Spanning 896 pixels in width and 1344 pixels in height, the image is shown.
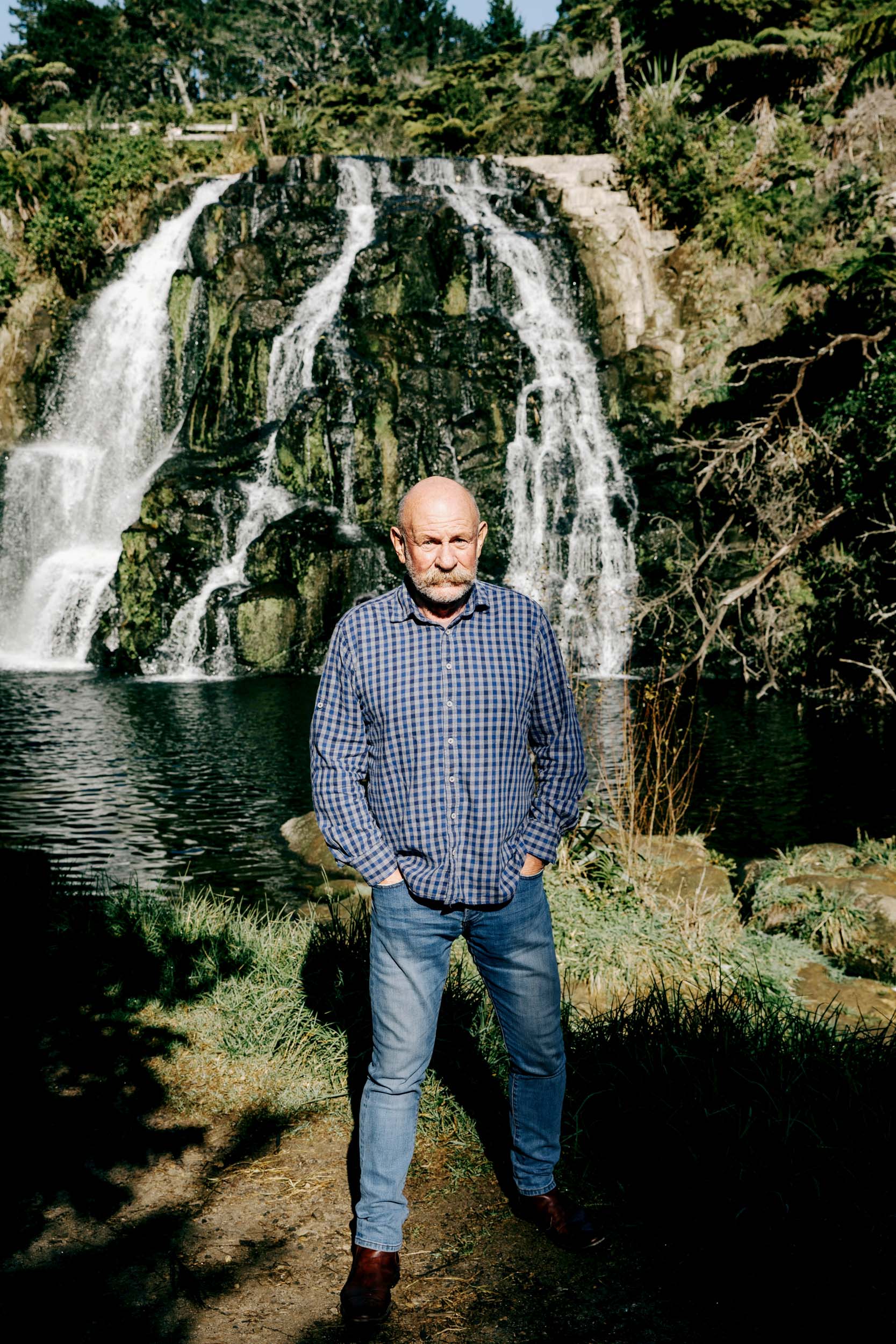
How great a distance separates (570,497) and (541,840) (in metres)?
17.8

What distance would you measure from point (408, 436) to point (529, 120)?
53.7 ft

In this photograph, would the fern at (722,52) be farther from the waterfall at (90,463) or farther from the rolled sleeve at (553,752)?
the rolled sleeve at (553,752)

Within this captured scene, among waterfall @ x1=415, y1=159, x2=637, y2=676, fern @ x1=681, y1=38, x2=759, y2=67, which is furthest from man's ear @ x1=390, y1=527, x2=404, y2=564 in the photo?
fern @ x1=681, y1=38, x2=759, y2=67

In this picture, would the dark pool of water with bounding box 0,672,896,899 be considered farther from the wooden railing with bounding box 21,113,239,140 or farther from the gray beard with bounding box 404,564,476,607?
the wooden railing with bounding box 21,113,239,140

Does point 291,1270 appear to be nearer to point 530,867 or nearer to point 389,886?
point 389,886

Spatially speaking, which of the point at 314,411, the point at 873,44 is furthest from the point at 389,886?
the point at 314,411

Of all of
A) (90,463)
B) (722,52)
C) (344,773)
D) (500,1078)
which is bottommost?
(500,1078)

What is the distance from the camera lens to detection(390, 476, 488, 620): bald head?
272 cm

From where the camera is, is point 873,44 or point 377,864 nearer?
point 377,864

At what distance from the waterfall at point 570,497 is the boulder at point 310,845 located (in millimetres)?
9159

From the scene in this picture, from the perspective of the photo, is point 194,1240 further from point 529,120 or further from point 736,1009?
point 529,120

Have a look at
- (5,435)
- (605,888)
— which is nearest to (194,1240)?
(605,888)

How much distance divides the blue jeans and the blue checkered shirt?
0.36 ft

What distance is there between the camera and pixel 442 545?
107 inches
